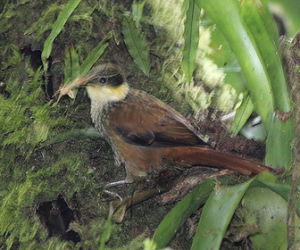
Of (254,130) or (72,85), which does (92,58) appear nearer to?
(72,85)

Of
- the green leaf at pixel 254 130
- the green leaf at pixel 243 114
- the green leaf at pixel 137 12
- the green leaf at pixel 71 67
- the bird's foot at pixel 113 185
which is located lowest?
the bird's foot at pixel 113 185

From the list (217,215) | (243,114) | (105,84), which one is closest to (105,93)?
(105,84)

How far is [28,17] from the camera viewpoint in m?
2.55

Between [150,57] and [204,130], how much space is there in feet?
1.44

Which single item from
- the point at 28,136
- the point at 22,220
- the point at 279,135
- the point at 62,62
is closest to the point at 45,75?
the point at 62,62

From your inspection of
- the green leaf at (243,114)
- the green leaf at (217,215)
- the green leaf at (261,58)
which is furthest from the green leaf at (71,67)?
the green leaf at (217,215)

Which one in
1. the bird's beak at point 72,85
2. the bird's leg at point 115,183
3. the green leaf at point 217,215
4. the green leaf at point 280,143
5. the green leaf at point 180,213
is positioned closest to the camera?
the green leaf at point 217,215

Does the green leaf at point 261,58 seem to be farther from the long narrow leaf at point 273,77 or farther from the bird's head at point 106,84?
the bird's head at point 106,84

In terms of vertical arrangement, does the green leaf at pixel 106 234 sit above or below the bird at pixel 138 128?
below

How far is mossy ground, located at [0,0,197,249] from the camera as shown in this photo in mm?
2252

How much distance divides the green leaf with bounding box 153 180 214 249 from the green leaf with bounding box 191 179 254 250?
68 millimetres

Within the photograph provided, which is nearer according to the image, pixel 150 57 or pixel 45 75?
pixel 45 75

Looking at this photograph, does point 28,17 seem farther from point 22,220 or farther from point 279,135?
point 279,135

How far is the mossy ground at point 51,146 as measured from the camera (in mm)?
2252
